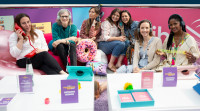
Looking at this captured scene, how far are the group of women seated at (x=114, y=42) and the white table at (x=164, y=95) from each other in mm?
635

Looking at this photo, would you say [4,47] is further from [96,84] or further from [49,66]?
[96,84]

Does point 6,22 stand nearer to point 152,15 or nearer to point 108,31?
point 108,31

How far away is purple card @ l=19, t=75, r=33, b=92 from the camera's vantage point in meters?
1.54

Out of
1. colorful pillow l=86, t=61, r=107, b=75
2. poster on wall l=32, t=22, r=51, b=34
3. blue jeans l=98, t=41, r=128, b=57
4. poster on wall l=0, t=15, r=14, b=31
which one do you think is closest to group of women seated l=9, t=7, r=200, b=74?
blue jeans l=98, t=41, r=128, b=57

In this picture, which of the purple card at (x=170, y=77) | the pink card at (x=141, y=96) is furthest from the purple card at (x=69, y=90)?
the purple card at (x=170, y=77)

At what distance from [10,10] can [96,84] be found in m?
2.52

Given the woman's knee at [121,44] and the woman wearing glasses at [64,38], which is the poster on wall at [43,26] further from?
the woman's knee at [121,44]

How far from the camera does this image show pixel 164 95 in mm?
1507

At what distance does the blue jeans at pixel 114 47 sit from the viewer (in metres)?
3.27

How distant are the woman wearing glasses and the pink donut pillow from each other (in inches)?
4.3

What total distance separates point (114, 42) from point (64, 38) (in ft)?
2.67

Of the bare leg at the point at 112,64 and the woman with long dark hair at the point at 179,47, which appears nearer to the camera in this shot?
the woman with long dark hair at the point at 179,47

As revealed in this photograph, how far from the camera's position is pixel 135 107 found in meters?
1.34

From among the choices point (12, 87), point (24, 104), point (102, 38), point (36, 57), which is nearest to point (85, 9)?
point (102, 38)
